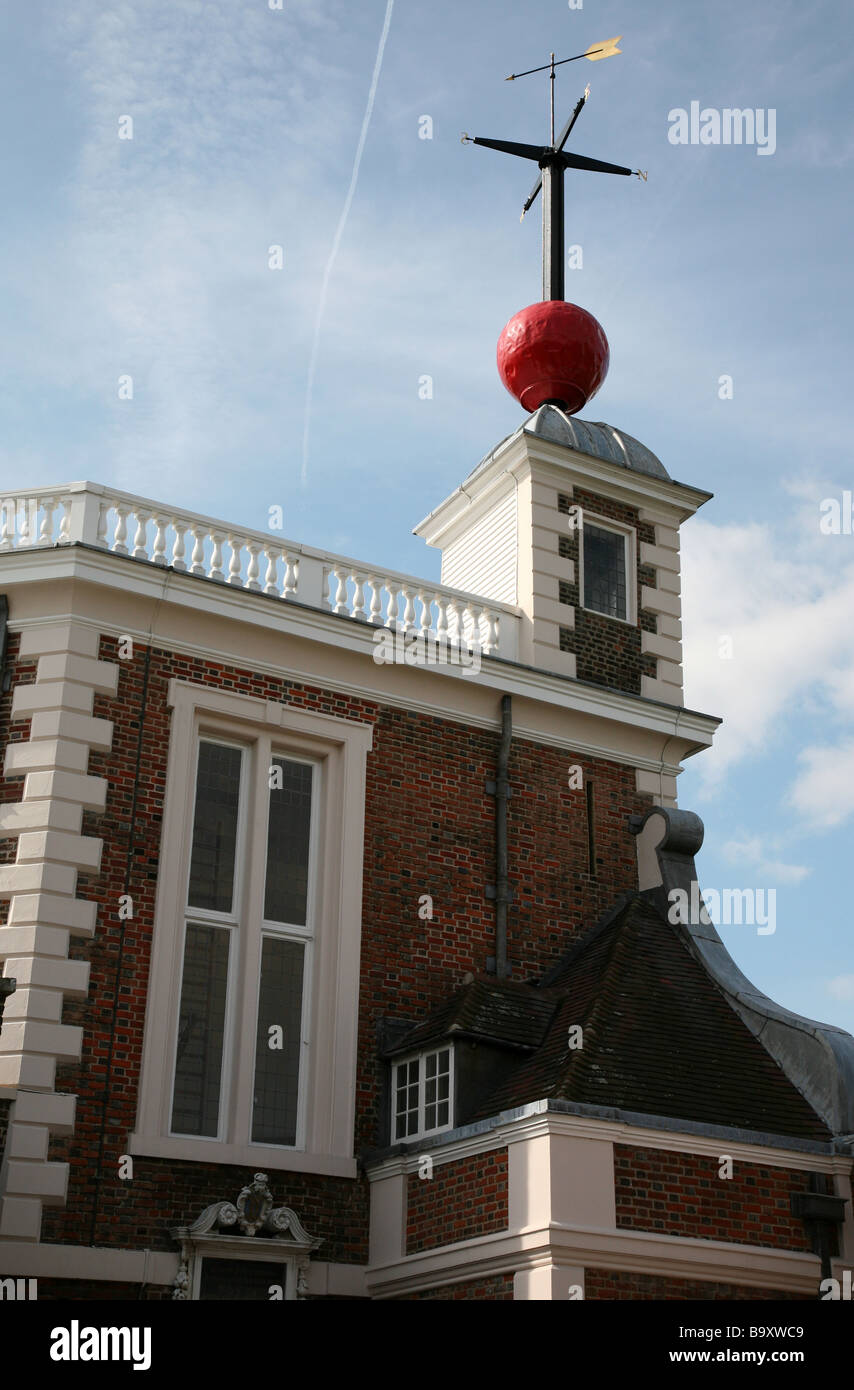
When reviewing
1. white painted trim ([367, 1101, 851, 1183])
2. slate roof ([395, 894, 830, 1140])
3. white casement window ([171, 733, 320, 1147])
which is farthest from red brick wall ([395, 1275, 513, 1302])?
white casement window ([171, 733, 320, 1147])

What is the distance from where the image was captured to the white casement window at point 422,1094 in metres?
15.3

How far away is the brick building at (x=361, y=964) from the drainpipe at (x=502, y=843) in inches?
1.8

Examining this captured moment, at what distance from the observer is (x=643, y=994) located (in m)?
15.7

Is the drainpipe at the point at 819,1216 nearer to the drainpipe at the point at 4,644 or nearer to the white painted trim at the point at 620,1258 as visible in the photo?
the white painted trim at the point at 620,1258

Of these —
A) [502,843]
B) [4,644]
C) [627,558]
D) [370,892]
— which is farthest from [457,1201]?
[627,558]

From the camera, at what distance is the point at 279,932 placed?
16406 millimetres

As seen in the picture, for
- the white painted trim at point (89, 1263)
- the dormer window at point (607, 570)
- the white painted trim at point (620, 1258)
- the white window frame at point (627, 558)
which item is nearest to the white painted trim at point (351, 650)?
the white window frame at point (627, 558)

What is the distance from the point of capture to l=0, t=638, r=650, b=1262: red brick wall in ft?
47.4

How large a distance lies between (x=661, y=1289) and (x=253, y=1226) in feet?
12.4

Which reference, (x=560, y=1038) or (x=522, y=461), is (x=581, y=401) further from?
(x=560, y=1038)

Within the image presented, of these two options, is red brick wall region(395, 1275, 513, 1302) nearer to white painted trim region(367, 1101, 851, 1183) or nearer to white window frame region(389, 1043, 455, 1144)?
white painted trim region(367, 1101, 851, 1183)

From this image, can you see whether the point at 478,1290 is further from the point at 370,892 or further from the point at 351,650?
the point at 351,650
